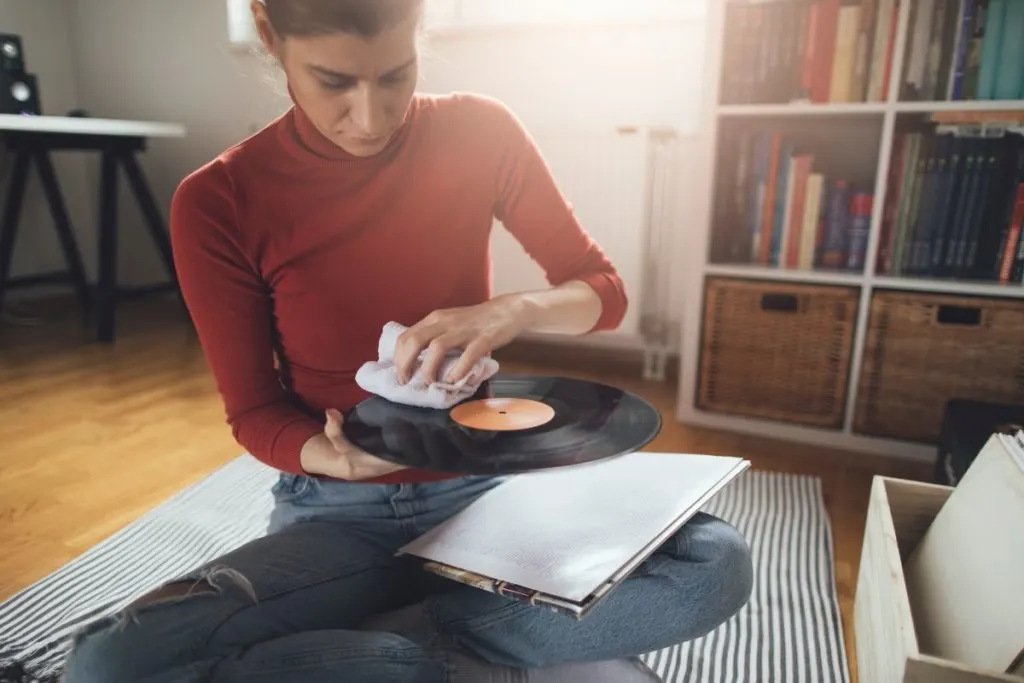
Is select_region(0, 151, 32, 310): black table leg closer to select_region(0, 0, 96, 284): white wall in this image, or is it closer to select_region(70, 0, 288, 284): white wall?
select_region(0, 0, 96, 284): white wall

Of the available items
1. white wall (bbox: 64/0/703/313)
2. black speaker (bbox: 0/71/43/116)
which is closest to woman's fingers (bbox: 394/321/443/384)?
white wall (bbox: 64/0/703/313)

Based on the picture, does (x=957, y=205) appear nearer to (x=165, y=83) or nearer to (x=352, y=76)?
(x=352, y=76)

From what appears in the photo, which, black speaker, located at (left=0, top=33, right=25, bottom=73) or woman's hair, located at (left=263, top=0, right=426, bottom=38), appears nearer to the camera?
woman's hair, located at (left=263, top=0, right=426, bottom=38)

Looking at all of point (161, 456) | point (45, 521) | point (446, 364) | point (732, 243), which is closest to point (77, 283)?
point (161, 456)

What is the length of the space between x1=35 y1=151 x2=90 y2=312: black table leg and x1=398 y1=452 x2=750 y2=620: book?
2475 mm

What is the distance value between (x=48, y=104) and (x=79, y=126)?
1.00m

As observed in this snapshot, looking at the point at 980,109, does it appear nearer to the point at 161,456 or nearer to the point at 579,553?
the point at 579,553

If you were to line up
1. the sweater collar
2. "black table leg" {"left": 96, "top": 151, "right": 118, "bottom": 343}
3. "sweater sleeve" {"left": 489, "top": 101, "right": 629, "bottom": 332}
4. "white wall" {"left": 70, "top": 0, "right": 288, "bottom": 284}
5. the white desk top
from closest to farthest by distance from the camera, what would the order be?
the sweater collar < "sweater sleeve" {"left": 489, "top": 101, "right": 629, "bottom": 332} < the white desk top < "black table leg" {"left": 96, "top": 151, "right": 118, "bottom": 343} < "white wall" {"left": 70, "top": 0, "right": 288, "bottom": 284}

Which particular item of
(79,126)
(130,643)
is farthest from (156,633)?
(79,126)

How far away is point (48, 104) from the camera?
117 inches

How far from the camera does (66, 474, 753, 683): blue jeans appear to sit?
0.60m

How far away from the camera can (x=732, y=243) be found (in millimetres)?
1731

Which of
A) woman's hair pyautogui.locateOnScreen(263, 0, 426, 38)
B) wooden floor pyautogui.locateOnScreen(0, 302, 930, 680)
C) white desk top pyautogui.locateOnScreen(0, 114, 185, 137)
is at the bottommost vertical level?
wooden floor pyautogui.locateOnScreen(0, 302, 930, 680)

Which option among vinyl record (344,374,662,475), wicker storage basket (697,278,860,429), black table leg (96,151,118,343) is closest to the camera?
vinyl record (344,374,662,475)
